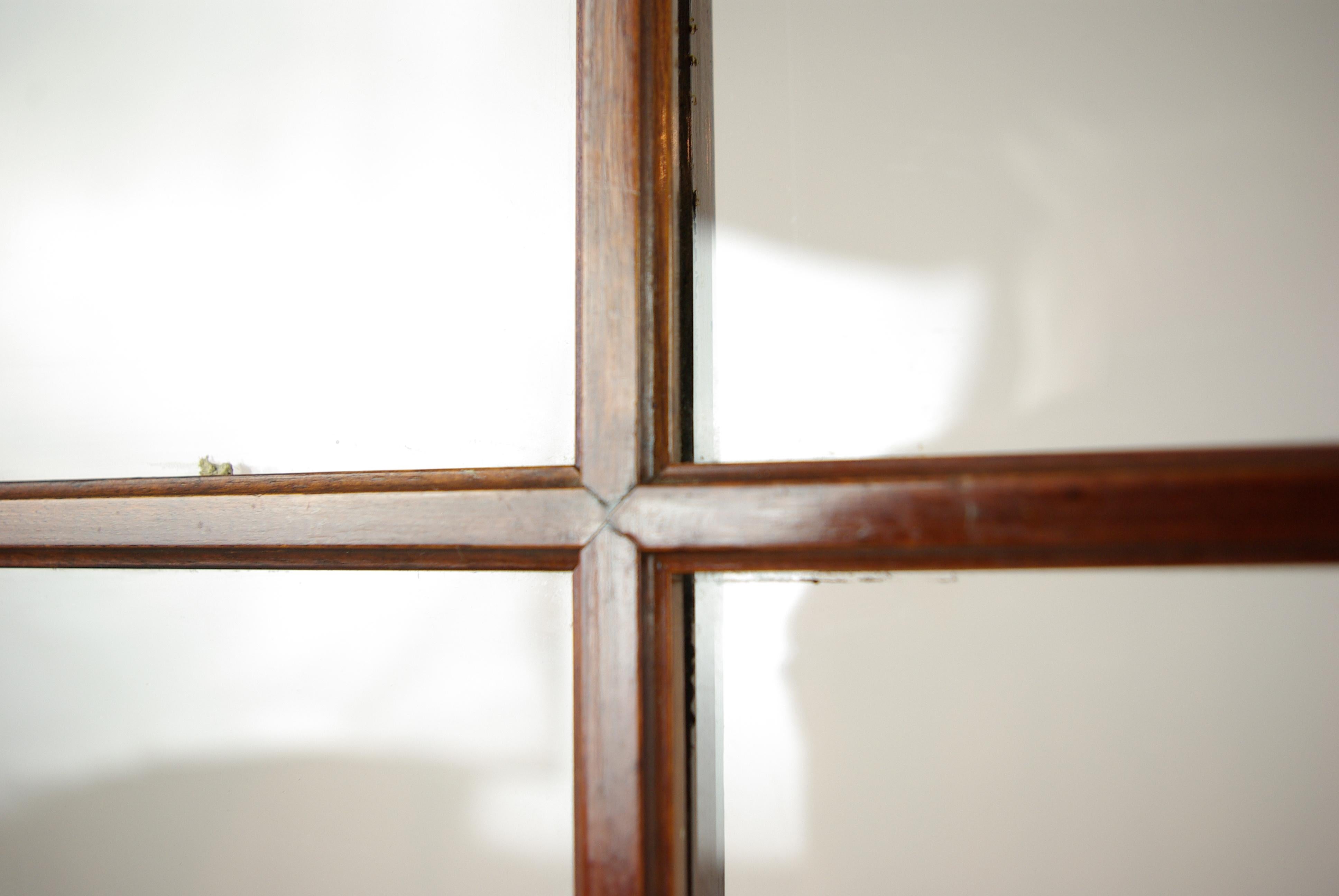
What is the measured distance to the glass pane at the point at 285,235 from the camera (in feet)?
1.57

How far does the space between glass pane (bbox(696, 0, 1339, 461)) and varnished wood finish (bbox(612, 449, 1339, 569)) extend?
5 centimetres

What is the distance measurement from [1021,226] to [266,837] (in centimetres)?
68

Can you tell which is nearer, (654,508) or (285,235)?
(654,508)

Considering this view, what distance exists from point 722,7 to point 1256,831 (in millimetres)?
624

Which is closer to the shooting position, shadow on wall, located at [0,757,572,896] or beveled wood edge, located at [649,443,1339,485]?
beveled wood edge, located at [649,443,1339,485]

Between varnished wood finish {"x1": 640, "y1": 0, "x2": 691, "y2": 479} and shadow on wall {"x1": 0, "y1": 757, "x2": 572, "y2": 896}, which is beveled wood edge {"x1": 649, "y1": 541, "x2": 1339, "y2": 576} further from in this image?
shadow on wall {"x1": 0, "y1": 757, "x2": 572, "y2": 896}

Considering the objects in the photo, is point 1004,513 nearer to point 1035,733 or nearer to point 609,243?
point 1035,733

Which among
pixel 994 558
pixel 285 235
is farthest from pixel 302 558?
pixel 994 558

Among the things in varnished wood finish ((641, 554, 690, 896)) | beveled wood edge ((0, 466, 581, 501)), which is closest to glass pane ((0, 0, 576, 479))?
beveled wood edge ((0, 466, 581, 501))

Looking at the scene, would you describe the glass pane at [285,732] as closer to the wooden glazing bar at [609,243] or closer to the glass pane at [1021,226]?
the wooden glazing bar at [609,243]

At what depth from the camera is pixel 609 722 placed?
40 centimetres

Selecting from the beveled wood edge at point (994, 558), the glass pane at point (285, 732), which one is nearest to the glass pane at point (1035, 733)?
the beveled wood edge at point (994, 558)

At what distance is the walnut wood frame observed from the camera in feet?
1.19

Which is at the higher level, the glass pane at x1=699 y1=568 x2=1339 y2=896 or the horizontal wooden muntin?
the horizontal wooden muntin
